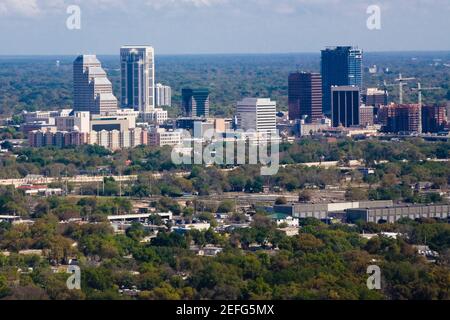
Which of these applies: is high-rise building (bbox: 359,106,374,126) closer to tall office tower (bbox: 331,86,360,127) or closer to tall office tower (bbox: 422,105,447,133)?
tall office tower (bbox: 331,86,360,127)

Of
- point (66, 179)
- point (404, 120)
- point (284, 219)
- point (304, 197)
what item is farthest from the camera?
point (404, 120)

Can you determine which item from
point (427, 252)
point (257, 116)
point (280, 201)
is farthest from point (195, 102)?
point (427, 252)

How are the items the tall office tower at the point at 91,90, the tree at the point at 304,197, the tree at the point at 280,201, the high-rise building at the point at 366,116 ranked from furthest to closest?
1. the high-rise building at the point at 366,116
2. the tall office tower at the point at 91,90
3. the tree at the point at 304,197
4. the tree at the point at 280,201

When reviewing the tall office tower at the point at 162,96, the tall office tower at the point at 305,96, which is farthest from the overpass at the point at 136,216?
the tall office tower at the point at 162,96

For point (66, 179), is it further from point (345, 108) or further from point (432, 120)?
point (345, 108)

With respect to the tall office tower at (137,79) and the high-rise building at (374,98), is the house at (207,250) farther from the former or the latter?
the high-rise building at (374,98)
